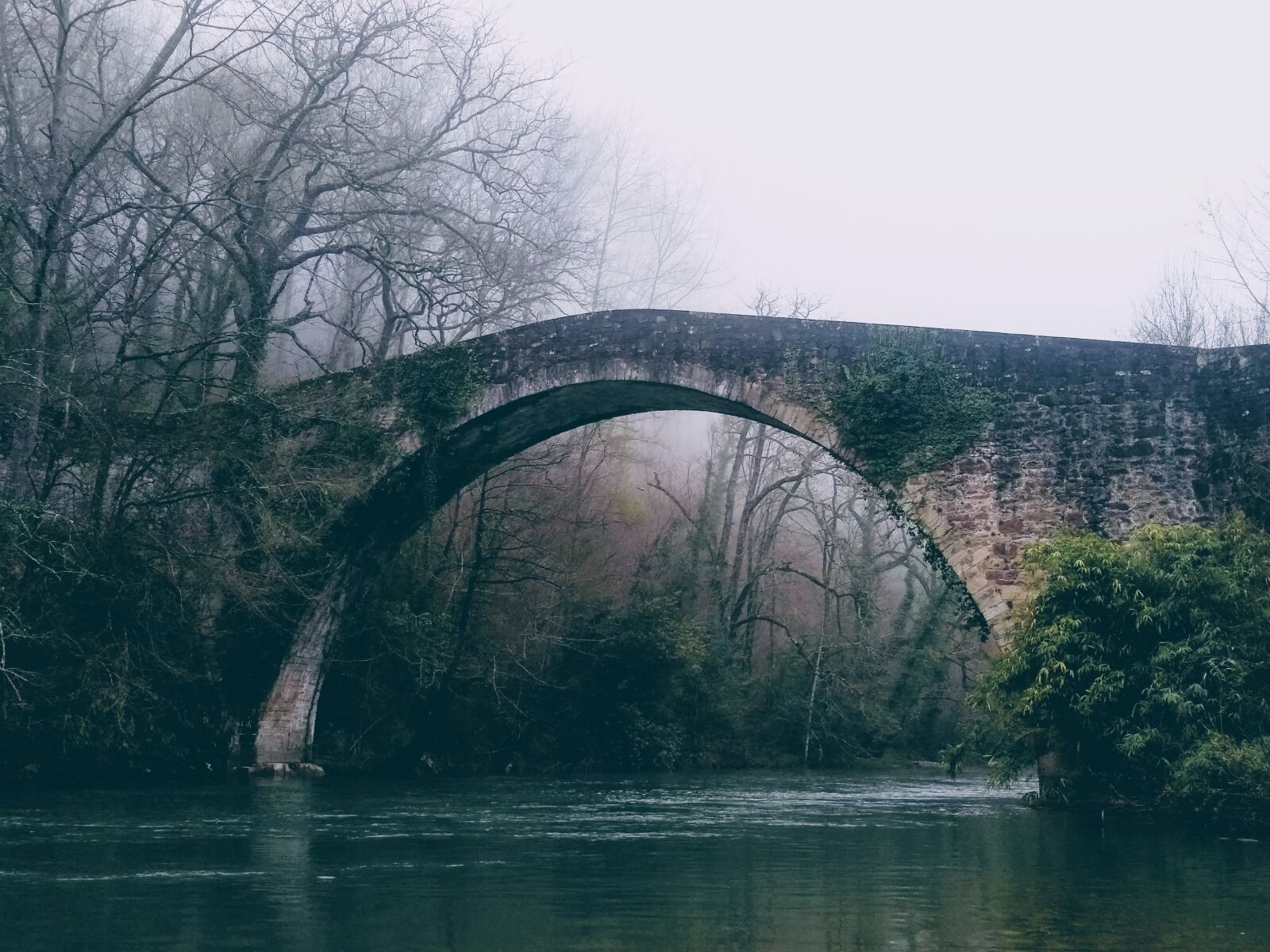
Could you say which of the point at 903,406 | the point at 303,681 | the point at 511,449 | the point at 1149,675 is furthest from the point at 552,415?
the point at 1149,675

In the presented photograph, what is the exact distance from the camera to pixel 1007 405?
41.9ft

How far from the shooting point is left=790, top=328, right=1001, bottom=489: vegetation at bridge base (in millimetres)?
12828

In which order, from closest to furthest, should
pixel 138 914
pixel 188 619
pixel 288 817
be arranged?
pixel 138 914 < pixel 288 817 < pixel 188 619

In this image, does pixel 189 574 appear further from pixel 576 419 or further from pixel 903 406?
pixel 903 406

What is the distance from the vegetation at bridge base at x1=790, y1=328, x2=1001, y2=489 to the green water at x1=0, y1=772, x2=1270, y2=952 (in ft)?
10.8

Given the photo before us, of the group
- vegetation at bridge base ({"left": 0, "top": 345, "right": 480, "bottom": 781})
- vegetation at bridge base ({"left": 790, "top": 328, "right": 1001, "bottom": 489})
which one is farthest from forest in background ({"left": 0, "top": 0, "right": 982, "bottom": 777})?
Result: vegetation at bridge base ({"left": 790, "top": 328, "right": 1001, "bottom": 489})

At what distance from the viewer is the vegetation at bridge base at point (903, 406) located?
12.8 meters

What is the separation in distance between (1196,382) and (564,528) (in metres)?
11.1

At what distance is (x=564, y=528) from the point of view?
2145 cm

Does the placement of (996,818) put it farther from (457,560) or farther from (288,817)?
(457,560)

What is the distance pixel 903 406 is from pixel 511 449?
17.4 feet

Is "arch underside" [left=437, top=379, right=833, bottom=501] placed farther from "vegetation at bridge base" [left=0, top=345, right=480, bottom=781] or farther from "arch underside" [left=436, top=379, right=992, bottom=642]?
"vegetation at bridge base" [left=0, top=345, right=480, bottom=781]

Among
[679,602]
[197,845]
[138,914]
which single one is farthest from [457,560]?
[138,914]

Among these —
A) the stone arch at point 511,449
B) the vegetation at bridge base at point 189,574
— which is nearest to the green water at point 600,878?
the vegetation at bridge base at point 189,574
